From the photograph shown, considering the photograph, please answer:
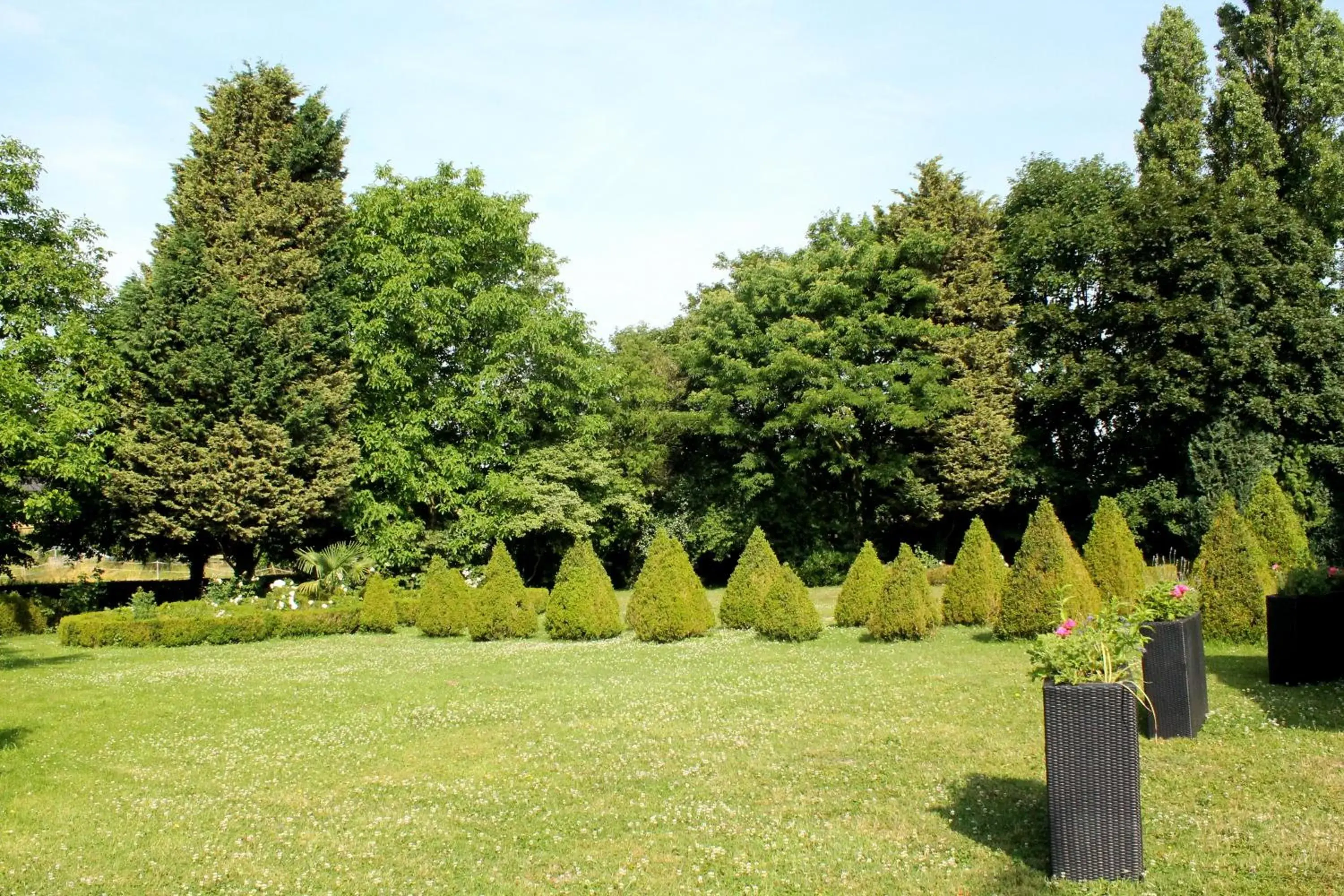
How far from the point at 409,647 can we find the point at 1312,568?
14812mm

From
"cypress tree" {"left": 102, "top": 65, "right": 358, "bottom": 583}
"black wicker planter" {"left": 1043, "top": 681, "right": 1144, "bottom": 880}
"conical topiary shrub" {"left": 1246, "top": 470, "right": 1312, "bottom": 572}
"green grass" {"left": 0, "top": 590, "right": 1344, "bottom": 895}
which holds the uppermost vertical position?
"cypress tree" {"left": 102, "top": 65, "right": 358, "bottom": 583}

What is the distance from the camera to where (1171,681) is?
302 inches

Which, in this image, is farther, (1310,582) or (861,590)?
(861,590)

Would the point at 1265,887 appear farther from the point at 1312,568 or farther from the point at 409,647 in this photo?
the point at 409,647

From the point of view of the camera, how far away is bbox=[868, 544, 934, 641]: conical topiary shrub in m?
15.1

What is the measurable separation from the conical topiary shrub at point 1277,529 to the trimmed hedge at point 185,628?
18944mm

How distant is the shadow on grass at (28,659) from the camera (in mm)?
16859

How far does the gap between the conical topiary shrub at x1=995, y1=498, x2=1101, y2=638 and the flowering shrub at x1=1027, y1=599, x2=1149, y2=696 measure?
8.06 m

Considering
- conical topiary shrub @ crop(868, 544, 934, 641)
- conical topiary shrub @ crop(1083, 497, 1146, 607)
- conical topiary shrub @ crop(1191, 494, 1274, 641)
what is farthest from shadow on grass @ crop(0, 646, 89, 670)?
conical topiary shrub @ crop(1191, 494, 1274, 641)

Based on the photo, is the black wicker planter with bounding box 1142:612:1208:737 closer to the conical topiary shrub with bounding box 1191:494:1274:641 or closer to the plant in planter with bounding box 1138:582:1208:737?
the plant in planter with bounding box 1138:582:1208:737

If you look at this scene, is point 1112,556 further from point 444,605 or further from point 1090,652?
point 444,605

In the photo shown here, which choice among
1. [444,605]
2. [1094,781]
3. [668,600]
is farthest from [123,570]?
[1094,781]

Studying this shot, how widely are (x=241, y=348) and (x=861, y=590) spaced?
62.5 feet

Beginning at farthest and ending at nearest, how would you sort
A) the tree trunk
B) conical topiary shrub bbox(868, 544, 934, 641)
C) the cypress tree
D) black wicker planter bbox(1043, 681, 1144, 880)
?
the tree trunk, the cypress tree, conical topiary shrub bbox(868, 544, 934, 641), black wicker planter bbox(1043, 681, 1144, 880)
